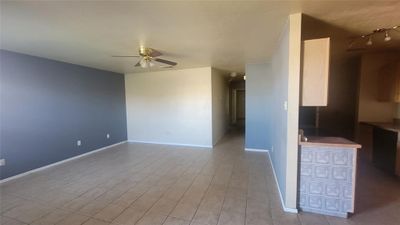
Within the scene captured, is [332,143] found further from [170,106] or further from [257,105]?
[170,106]

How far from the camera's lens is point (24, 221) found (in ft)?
7.07

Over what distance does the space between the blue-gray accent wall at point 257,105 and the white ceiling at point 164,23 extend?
4.30 feet

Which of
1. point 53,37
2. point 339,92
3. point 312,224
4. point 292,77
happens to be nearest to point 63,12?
point 53,37

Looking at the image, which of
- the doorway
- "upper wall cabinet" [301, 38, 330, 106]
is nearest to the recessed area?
"upper wall cabinet" [301, 38, 330, 106]

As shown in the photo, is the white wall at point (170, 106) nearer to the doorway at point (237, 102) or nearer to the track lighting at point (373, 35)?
the track lighting at point (373, 35)

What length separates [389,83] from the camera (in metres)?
3.56

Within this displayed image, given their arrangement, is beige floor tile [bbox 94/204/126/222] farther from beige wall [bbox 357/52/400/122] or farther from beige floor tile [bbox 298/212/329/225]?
beige wall [bbox 357/52/400/122]

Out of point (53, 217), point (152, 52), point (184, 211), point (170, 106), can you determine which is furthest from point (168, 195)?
point (170, 106)

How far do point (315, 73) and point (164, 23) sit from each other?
1.85m

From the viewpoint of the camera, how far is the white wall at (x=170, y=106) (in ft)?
17.6

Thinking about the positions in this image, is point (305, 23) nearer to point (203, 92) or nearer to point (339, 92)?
point (203, 92)

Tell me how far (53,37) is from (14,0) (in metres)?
1.03

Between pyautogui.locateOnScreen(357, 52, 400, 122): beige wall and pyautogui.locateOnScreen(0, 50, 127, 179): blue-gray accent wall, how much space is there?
642 centimetres

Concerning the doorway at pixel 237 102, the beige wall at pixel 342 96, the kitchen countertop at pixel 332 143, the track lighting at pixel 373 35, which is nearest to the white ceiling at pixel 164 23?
the track lighting at pixel 373 35
